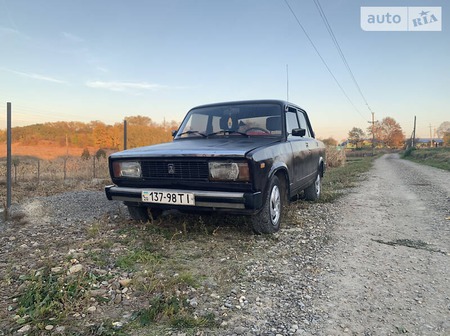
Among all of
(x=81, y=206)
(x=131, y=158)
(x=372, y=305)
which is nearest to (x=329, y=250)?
(x=372, y=305)

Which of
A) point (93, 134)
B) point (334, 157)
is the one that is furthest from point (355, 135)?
point (93, 134)

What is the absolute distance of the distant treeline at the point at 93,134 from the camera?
19281mm

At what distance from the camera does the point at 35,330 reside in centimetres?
183

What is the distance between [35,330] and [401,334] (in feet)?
7.19

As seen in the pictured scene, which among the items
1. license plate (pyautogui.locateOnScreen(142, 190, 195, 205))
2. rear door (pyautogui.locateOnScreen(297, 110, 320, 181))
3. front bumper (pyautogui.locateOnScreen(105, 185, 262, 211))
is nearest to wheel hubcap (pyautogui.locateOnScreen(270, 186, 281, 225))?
front bumper (pyautogui.locateOnScreen(105, 185, 262, 211))

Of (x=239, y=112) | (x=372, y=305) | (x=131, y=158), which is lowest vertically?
(x=372, y=305)

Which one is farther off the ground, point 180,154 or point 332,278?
point 180,154

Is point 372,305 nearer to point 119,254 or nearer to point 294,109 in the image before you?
point 119,254

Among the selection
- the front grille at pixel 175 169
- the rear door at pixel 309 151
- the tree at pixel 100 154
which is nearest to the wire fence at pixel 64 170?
the tree at pixel 100 154

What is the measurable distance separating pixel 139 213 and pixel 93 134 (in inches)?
715

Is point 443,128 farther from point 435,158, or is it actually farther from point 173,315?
point 173,315

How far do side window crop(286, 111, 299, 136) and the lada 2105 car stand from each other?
0.02 m

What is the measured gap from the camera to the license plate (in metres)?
3.24

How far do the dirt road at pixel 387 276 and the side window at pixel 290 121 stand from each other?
156 centimetres
